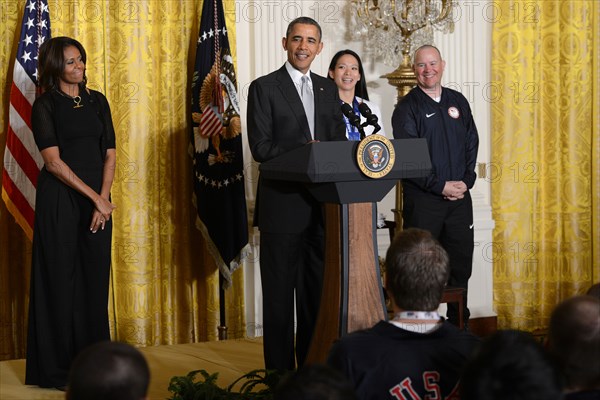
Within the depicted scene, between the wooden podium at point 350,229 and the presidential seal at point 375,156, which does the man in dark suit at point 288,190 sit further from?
the presidential seal at point 375,156

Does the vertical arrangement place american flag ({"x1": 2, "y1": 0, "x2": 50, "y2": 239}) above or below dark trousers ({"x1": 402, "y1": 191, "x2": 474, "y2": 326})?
above

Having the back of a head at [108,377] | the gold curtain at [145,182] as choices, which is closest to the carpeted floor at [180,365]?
the gold curtain at [145,182]

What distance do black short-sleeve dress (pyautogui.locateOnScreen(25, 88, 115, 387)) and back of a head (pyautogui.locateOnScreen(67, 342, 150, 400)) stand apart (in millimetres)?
2500

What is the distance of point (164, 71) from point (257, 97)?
5.11 ft

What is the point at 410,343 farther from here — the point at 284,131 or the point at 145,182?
the point at 145,182

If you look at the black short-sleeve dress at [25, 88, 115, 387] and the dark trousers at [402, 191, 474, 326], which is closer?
the black short-sleeve dress at [25, 88, 115, 387]

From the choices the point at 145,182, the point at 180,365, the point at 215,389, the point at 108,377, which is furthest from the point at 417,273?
the point at 145,182

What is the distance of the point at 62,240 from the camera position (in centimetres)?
434

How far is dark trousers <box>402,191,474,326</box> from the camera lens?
500cm

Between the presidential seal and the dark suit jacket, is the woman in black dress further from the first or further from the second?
the presidential seal

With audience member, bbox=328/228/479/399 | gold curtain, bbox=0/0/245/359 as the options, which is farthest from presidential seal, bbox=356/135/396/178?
gold curtain, bbox=0/0/245/359

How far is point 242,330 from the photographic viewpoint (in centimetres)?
581

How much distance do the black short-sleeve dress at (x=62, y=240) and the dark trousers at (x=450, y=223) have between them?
166cm

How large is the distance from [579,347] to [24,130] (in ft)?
11.9
